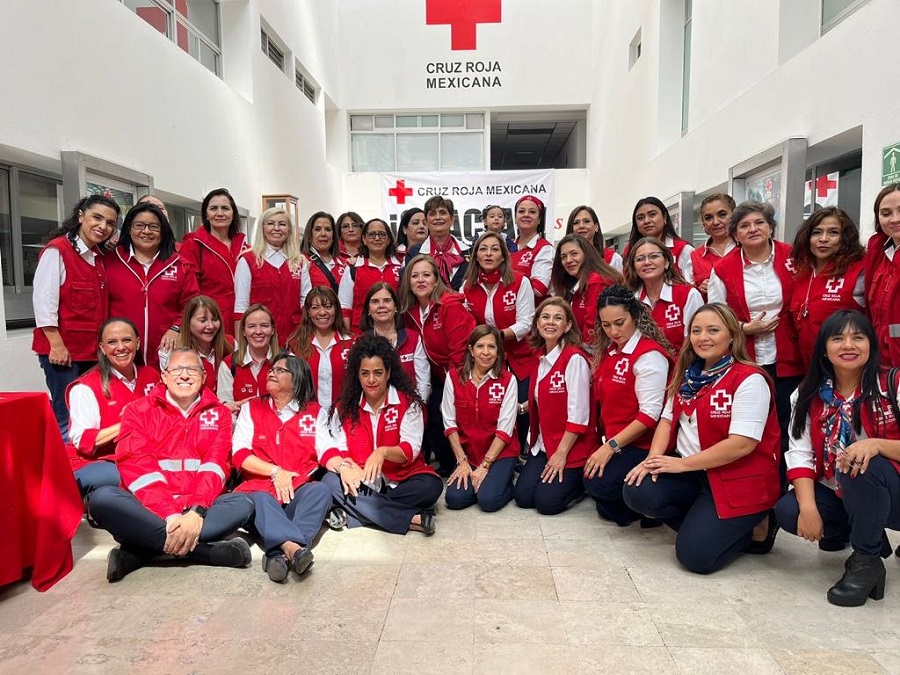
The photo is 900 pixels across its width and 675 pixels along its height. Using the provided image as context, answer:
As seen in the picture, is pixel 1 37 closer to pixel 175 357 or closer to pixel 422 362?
pixel 175 357

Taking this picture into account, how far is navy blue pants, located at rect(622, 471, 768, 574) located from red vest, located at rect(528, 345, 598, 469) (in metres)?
0.49

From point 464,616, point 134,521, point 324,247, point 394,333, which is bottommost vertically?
point 464,616

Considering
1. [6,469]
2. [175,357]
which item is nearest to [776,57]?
[175,357]

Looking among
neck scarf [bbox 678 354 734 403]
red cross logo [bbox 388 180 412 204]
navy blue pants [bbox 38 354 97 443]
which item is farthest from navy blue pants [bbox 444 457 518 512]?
red cross logo [bbox 388 180 412 204]

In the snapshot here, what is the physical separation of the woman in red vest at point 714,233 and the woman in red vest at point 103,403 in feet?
9.51

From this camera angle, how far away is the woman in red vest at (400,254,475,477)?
334cm

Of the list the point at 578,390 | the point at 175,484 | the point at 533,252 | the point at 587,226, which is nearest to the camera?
the point at 175,484

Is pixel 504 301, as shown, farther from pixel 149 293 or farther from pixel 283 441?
pixel 149 293

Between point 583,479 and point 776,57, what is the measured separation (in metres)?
A: 3.68

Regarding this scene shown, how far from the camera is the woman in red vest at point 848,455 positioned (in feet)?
6.60

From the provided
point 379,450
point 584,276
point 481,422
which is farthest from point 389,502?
point 584,276

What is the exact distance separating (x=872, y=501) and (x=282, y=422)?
7.30 feet

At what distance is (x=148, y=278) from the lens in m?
3.18

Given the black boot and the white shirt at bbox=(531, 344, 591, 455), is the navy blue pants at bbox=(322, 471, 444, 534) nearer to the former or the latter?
the white shirt at bbox=(531, 344, 591, 455)
